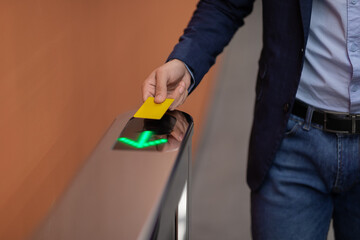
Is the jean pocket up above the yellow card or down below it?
below

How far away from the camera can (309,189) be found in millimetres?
1025

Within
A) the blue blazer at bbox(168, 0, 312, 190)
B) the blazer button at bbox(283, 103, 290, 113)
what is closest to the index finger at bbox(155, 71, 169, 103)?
the blue blazer at bbox(168, 0, 312, 190)

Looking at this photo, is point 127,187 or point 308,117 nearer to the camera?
point 127,187

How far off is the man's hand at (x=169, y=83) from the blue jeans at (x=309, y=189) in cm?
26

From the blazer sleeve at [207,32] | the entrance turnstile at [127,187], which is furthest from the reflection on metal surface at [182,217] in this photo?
the blazer sleeve at [207,32]

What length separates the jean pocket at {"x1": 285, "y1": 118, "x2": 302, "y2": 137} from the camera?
98 cm

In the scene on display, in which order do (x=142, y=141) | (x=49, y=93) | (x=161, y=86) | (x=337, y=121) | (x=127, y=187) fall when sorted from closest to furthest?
(x=127, y=187)
(x=142, y=141)
(x=161, y=86)
(x=337, y=121)
(x=49, y=93)

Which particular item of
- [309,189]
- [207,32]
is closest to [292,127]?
[309,189]

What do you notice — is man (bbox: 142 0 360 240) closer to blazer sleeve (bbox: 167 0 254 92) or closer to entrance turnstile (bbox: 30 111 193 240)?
blazer sleeve (bbox: 167 0 254 92)

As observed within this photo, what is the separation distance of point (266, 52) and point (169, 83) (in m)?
0.25

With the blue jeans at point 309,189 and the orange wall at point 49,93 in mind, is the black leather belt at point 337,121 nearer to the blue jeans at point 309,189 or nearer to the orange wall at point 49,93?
the blue jeans at point 309,189

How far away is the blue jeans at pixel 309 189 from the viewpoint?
37.8 inches

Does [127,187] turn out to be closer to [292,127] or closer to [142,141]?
[142,141]

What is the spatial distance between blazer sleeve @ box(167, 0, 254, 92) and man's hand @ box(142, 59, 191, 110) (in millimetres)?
27
